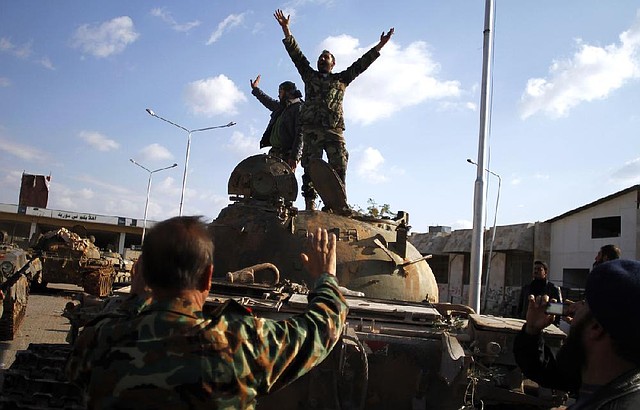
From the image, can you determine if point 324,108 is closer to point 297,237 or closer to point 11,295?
point 297,237

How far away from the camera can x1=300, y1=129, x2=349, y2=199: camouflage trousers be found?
828 centimetres

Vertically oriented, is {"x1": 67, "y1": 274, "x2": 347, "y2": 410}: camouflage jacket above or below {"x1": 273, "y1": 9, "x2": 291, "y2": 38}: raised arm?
below

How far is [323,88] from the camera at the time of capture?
8.27 metres

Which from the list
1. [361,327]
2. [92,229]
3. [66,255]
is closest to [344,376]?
[361,327]

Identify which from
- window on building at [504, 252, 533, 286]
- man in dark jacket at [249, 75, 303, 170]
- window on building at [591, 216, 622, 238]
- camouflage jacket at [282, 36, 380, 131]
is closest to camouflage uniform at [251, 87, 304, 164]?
man in dark jacket at [249, 75, 303, 170]

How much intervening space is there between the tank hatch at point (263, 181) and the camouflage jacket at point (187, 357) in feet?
17.8

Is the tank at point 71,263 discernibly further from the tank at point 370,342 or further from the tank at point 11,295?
the tank at point 370,342

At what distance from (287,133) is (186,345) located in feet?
27.5

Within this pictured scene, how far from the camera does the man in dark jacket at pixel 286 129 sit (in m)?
9.59

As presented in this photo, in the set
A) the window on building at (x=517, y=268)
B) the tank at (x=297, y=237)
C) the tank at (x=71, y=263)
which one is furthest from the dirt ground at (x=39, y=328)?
the window on building at (x=517, y=268)

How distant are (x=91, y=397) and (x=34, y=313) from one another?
559 inches

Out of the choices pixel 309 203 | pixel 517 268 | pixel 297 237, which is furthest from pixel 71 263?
pixel 517 268

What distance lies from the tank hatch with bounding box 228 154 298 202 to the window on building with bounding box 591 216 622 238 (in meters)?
20.4

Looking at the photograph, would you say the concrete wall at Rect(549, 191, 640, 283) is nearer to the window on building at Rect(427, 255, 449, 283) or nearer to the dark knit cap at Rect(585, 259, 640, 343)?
the window on building at Rect(427, 255, 449, 283)
